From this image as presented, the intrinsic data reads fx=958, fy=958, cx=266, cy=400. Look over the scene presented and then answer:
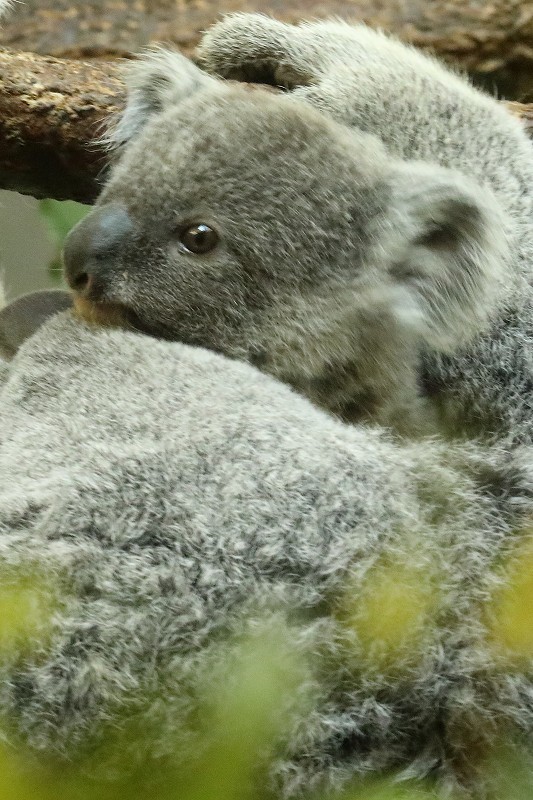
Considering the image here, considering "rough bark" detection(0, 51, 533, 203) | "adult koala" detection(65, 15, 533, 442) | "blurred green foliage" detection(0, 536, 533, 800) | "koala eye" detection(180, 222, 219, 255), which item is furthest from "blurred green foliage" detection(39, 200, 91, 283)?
"blurred green foliage" detection(0, 536, 533, 800)

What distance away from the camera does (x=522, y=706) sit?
187 cm

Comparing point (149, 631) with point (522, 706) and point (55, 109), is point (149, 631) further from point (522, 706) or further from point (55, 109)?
point (55, 109)

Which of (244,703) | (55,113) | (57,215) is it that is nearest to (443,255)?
(244,703)

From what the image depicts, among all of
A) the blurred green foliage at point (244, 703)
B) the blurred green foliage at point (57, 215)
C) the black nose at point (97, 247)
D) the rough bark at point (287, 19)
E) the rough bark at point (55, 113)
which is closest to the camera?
the blurred green foliage at point (244, 703)

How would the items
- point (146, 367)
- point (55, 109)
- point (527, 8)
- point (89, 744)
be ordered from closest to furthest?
point (89, 744) → point (146, 367) → point (55, 109) → point (527, 8)

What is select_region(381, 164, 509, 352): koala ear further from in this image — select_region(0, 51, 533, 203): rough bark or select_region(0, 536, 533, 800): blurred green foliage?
select_region(0, 51, 533, 203): rough bark

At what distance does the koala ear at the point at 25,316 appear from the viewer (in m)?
2.48

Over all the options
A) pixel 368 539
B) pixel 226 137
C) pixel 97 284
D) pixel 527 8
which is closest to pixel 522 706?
pixel 368 539

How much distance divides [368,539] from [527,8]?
11.6 ft

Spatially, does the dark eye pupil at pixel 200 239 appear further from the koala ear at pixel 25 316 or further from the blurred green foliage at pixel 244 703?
the blurred green foliage at pixel 244 703

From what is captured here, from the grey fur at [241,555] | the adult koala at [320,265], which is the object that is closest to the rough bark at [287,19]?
the adult koala at [320,265]

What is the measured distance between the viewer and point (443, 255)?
215cm

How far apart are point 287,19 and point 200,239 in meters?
2.55

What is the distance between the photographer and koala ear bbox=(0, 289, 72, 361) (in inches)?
97.7
